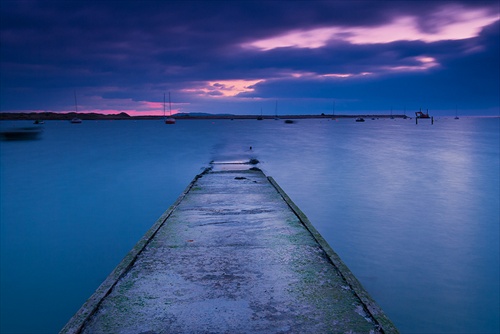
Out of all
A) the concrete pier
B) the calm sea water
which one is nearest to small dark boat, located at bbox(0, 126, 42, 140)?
the calm sea water

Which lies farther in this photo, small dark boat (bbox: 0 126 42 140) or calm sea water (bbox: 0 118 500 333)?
small dark boat (bbox: 0 126 42 140)

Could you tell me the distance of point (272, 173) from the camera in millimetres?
20641

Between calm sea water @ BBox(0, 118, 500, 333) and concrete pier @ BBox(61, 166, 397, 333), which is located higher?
concrete pier @ BBox(61, 166, 397, 333)

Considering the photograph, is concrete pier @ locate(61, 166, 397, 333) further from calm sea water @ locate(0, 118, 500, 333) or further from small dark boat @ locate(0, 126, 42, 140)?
small dark boat @ locate(0, 126, 42, 140)

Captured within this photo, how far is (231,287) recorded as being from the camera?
406cm

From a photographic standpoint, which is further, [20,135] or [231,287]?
[20,135]

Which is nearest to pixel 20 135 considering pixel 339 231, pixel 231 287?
pixel 339 231

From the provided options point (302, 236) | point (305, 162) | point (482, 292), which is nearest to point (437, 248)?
point (482, 292)

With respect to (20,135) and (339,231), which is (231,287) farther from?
(20,135)

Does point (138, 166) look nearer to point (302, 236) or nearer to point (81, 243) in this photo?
point (81, 243)

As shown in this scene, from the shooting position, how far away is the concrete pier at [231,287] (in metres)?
3.36

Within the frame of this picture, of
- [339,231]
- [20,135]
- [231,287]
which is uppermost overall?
[231,287]

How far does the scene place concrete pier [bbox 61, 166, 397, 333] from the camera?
Result: 336 centimetres

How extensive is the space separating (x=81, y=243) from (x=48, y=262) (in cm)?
132
